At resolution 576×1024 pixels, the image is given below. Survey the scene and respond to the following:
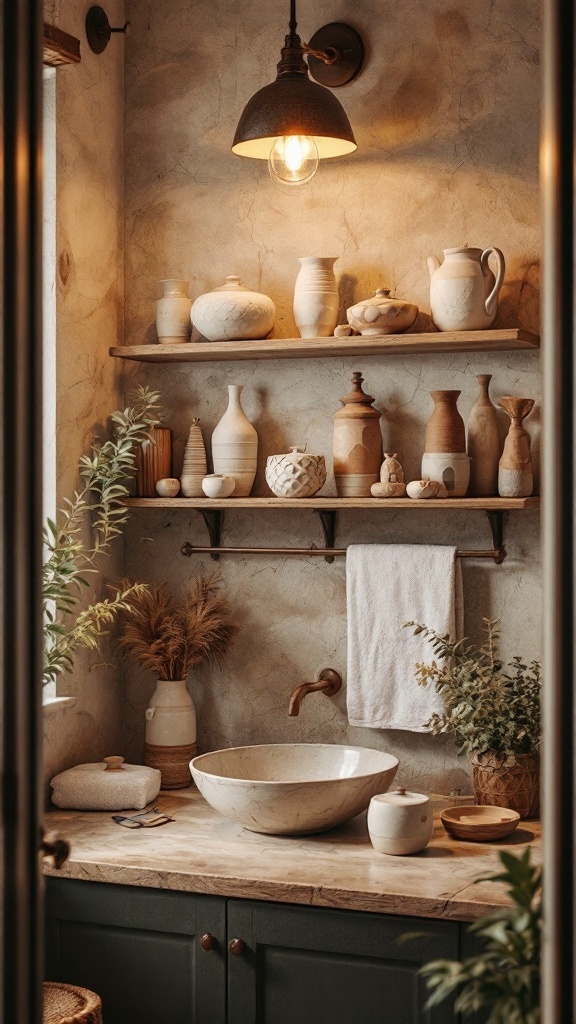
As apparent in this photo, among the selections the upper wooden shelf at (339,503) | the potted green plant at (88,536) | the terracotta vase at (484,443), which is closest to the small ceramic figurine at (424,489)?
the upper wooden shelf at (339,503)

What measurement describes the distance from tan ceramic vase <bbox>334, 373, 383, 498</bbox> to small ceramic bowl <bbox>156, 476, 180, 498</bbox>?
0.40 meters

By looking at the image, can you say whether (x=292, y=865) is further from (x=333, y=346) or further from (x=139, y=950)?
(x=333, y=346)

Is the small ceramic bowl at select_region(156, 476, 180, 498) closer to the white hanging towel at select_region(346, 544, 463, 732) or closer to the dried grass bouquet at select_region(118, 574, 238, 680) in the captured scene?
the dried grass bouquet at select_region(118, 574, 238, 680)

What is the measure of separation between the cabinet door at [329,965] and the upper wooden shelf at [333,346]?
1.22m

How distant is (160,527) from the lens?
3115 mm

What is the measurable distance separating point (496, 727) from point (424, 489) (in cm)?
54

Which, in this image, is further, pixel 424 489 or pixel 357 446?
pixel 357 446

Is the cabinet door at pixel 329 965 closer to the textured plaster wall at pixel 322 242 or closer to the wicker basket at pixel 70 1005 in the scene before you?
the wicker basket at pixel 70 1005

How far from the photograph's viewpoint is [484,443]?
108 inches

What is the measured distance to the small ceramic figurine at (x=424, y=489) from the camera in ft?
8.69

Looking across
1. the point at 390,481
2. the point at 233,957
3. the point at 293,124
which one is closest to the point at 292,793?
the point at 233,957
